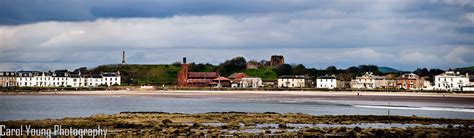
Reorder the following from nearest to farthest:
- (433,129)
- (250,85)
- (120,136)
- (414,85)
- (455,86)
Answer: (120,136) → (433,129) → (455,86) → (414,85) → (250,85)

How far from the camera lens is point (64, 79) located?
488 feet

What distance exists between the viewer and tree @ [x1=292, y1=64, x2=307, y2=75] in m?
164

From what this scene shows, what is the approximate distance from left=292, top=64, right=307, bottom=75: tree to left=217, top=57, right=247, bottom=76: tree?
13.4 meters

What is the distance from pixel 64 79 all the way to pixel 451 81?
82674 mm

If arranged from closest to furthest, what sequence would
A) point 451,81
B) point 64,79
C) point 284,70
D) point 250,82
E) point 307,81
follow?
1. point 451,81
2. point 250,82
3. point 307,81
4. point 64,79
5. point 284,70

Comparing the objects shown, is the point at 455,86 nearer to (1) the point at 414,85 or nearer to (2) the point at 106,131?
(1) the point at 414,85

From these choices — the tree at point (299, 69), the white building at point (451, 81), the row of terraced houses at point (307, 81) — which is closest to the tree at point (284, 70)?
the tree at point (299, 69)

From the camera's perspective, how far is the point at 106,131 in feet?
112

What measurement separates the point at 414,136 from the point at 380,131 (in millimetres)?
2370

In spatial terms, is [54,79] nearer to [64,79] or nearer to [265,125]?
[64,79]

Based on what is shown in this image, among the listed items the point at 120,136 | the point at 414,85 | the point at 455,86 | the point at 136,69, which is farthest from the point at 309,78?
the point at 120,136

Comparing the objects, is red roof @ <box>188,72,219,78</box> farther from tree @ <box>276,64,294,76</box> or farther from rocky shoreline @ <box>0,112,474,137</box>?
rocky shoreline @ <box>0,112,474,137</box>

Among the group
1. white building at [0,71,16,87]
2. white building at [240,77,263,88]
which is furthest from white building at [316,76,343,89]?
white building at [0,71,16,87]

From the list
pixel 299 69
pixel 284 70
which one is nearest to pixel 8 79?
pixel 284 70
